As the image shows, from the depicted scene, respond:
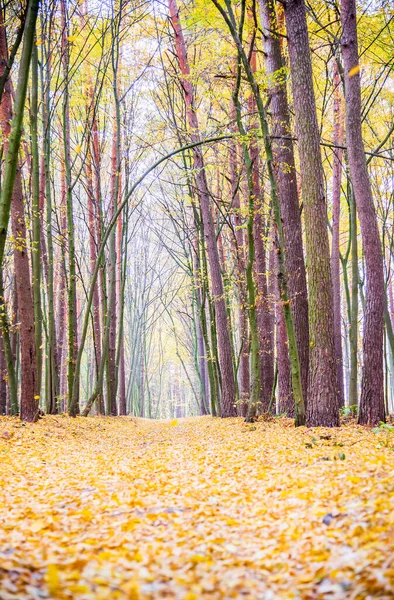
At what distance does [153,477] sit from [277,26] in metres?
7.18

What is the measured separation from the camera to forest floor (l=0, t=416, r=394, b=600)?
5.45 ft

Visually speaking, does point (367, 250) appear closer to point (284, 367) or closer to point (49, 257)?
point (284, 367)

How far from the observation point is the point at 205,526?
2.35 m

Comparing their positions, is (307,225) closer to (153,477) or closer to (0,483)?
(153,477)

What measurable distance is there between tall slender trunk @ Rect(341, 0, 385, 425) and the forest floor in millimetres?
1482

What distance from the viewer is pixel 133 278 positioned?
18250 millimetres

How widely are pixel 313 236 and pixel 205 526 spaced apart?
4181 millimetres

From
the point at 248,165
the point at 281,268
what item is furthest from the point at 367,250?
the point at 248,165

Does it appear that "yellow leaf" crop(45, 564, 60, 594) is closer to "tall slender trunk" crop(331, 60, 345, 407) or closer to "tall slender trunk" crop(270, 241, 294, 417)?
A: "tall slender trunk" crop(270, 241, 294, 417)

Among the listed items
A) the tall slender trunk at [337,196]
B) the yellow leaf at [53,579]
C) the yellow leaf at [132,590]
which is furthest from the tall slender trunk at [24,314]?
the tall slender trunk at [337,196]

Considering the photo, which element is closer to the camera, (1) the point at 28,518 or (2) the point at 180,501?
(1) the point at 28,518

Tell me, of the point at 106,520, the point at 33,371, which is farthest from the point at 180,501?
the point at 33,371

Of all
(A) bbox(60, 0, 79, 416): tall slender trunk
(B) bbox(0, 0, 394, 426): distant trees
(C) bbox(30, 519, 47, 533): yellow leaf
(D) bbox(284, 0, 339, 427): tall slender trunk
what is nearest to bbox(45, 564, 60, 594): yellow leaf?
(C) bbox(30, 519, 47, 533): yellow leaf

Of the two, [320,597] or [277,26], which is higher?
[277,26]
